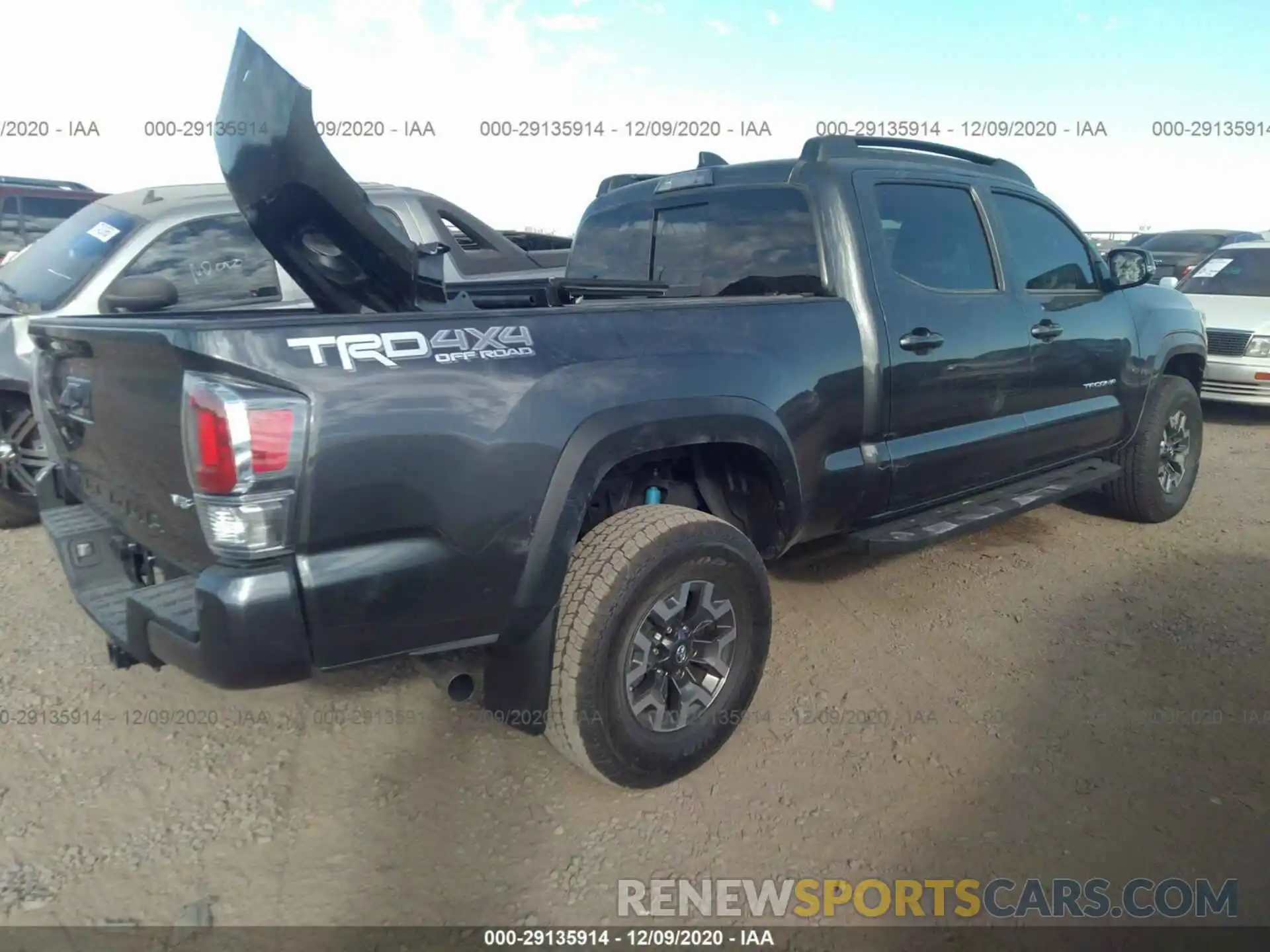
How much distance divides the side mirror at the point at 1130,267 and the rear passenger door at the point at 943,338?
118cm

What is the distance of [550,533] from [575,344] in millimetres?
532

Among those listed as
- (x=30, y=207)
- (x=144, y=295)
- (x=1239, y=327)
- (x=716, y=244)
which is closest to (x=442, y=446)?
(x=716, y=244)

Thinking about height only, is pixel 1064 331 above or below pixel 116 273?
below

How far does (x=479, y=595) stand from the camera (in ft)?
7.68

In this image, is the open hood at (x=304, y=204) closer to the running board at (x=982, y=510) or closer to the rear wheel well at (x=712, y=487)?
the rear wheel well at (x=712, y=487)

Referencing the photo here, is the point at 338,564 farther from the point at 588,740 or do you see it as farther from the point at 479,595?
the point at 588,740

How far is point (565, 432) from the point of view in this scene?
7.89 feet

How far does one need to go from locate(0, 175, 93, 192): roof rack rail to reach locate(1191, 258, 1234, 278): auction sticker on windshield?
1257 centimetres

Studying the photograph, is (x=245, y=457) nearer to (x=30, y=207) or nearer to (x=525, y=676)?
(x=525, y=676)

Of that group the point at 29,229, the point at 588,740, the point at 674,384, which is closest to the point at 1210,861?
the point at 588,740

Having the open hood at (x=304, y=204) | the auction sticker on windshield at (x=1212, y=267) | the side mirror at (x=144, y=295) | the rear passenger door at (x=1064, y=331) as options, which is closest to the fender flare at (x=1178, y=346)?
the rear passenger door at (x=1064, y=331)

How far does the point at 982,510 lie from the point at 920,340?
945 millimetres

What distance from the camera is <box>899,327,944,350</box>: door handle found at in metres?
3.39

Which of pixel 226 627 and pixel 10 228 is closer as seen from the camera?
pixel 226 627
